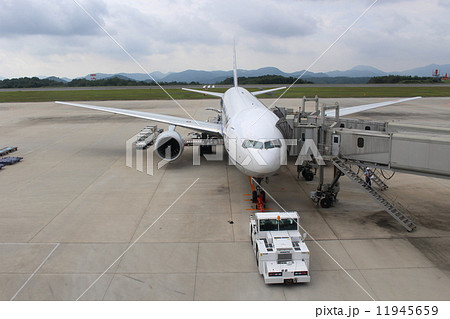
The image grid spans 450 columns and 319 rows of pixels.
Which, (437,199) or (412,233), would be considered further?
(437,199)

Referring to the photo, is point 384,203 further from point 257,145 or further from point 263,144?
point 257,145

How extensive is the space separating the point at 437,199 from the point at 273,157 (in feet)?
30.7

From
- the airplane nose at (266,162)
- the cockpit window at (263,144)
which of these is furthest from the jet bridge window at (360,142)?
the airplane nose at (266,162)

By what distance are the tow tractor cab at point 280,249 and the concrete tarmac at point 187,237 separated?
1.20ft

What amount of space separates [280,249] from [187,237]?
4238 millimetres

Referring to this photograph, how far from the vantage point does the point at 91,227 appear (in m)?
15.1

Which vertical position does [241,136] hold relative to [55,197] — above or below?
above

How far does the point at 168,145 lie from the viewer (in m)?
24.8

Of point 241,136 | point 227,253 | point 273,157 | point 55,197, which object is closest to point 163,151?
point 55,197

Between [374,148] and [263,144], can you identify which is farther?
[374,148]

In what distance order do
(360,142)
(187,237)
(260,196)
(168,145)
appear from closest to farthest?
(187,237)
(360,142)
(260,196)
(168,145)

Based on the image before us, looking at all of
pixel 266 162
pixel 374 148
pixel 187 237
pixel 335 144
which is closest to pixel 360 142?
pixel 374 148

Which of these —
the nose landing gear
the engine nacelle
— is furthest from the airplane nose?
the engine nacelle
